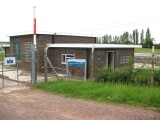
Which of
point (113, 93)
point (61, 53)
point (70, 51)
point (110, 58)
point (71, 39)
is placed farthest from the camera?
point (71, 39)

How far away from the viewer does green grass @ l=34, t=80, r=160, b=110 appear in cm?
857

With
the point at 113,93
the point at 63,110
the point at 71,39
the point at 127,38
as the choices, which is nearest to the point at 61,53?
the point at 71,39

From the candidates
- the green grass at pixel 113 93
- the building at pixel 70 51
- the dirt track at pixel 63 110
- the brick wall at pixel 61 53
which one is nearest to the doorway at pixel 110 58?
the building at pixel 70 51

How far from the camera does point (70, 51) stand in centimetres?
2059

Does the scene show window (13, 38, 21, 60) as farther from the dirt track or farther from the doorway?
the dirt track

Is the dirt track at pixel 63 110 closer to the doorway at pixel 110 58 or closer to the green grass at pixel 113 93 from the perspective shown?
the green grass at pixel 113 93

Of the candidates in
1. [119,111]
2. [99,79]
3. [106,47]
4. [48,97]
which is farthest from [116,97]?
[106,47]

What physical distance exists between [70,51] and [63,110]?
42.3ft

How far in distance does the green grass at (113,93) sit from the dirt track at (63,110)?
1.93ft

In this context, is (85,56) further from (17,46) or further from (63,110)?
(63,110)

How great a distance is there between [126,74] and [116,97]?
115 inches

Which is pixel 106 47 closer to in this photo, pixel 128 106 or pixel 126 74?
pixel 126 74

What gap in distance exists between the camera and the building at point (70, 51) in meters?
19.3

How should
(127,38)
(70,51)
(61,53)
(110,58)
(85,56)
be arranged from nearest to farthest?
(85,56)
(70,51)
(61,53)
(110,58)
(127,38)
